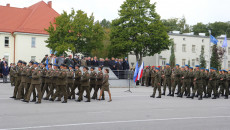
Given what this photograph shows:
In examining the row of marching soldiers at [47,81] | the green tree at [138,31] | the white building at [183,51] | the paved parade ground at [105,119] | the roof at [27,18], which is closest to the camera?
the paved parade ground at [105,119]

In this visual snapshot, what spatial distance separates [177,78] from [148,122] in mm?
10024

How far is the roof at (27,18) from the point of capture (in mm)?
50344

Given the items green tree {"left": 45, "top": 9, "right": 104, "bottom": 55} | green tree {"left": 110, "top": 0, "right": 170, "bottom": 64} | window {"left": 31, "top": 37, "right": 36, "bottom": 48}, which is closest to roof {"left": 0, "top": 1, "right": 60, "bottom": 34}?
window {"left": 31, "top": 37, "right": 36, "bottom": 48}

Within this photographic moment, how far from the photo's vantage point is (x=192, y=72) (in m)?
18.5

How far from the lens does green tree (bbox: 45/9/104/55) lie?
4119 cm

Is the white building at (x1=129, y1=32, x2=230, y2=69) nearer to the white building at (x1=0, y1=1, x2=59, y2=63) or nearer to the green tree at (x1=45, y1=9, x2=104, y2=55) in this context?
the white building at (x1=0, y1=1, x2=59, y2=63)

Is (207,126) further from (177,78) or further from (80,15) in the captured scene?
(80,15)

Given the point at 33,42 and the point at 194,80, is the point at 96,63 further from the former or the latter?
the point at 33,42

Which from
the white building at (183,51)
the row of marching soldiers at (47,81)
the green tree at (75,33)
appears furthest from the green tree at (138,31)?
the row of marching soldiers at (47,81)

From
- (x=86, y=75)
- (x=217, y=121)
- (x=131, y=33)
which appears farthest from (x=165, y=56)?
(x=217, y=121)

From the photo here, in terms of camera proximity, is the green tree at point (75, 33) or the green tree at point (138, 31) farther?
the green tree at point (138, 31)

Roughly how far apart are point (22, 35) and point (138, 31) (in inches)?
798

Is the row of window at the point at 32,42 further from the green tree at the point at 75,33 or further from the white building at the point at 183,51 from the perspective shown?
the white building at the point at 183,51

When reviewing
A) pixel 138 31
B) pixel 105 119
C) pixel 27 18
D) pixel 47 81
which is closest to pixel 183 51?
pixel 138 31
